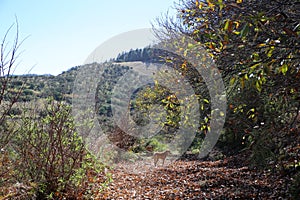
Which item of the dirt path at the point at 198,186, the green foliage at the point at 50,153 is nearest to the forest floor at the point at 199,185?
the dirt path at the point at 198,186

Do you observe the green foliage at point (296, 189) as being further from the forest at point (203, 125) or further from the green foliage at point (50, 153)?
the green foliage at point (50, 153)

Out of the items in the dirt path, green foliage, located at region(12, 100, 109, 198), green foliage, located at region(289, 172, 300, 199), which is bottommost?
the dirt path

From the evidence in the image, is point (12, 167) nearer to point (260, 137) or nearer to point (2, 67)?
point (2, 67)

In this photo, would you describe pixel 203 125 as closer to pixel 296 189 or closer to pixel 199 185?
pixel 296 189

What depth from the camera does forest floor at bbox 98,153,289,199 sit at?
16.8ft

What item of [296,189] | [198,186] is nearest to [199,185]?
[198,186]

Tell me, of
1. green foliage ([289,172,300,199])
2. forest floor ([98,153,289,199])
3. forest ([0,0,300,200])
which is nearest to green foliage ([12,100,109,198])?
forest ([0,0,300,200])

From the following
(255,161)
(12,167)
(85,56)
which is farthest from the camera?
(85,56)

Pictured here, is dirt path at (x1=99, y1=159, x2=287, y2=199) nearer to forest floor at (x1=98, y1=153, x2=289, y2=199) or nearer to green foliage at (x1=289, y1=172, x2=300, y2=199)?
forest floor at (x1=98, y1=153, x2=289, y2=199)

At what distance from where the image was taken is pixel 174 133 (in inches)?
509

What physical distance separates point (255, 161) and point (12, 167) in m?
Result: 3.85

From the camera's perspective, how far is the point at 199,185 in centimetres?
612

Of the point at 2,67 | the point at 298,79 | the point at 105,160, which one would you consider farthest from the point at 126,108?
the point at 298,79

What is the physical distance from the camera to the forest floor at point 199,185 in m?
5.12
